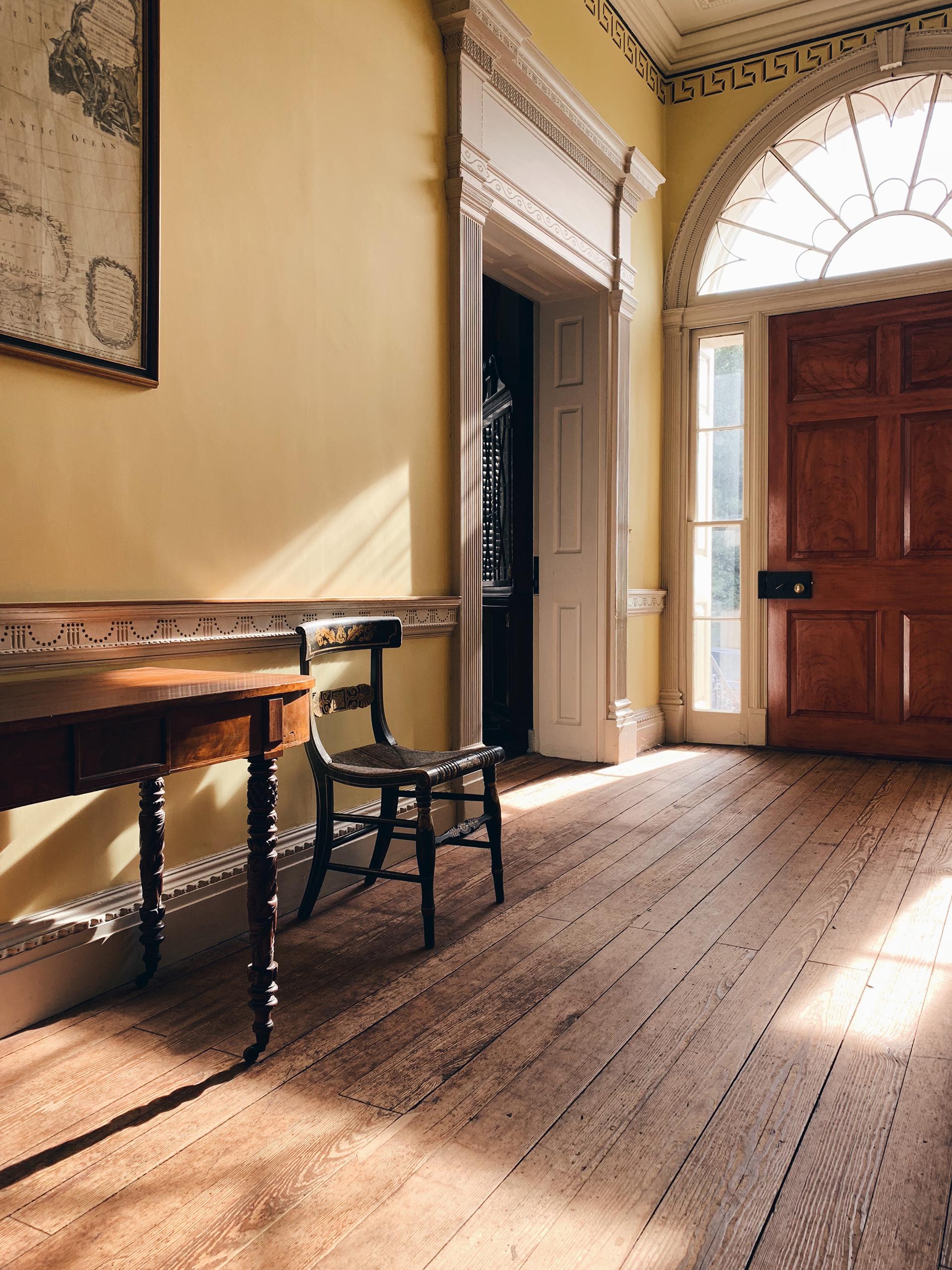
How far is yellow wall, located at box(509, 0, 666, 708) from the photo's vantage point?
496 centimetres

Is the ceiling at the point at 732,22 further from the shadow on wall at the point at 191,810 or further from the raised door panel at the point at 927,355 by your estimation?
the shadow on wall at the point at 191,810

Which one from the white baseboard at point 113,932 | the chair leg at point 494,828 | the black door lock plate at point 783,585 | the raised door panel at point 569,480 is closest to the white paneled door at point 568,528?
the raised door panel at point 569,480

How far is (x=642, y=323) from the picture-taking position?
5.53 metres

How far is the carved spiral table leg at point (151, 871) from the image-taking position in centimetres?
227

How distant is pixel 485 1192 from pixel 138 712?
3.15 ft

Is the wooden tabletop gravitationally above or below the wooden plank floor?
above

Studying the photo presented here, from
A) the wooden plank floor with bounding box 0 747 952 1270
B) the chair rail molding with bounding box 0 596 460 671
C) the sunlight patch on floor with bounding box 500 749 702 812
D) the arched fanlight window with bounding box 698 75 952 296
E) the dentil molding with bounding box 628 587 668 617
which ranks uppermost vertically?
the arched fanlight window with bounding box 698 75 952 296

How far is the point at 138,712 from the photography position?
1.65 m

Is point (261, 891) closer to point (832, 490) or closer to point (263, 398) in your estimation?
point (263, 398)

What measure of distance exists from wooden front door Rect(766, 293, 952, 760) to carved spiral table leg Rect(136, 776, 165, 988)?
163 inches

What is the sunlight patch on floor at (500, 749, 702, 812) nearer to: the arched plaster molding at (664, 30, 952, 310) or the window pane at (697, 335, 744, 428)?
the window pane at (697, 335, 744, 428)

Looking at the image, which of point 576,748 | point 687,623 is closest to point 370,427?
point 576,748

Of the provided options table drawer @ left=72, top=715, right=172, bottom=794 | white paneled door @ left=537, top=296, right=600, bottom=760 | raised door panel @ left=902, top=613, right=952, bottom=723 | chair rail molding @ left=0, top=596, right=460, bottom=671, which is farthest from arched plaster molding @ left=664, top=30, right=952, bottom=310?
table drawer @ left=72, top=715, right=172, bottom=794

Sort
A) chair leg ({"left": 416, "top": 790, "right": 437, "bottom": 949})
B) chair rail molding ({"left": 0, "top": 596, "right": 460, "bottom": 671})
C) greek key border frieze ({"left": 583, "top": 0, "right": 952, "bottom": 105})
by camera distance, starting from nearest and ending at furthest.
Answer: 1. chair rail molding ({"left": 0, "top": 596, "right": 460, "bottom": 671})
2. chair leg ({"left": 416, "top": 790, "right": 437, "bottom": 949})
3. greek key border frieze ({"left": 583, "top": 0, "right": 952, "bottom": 105})
